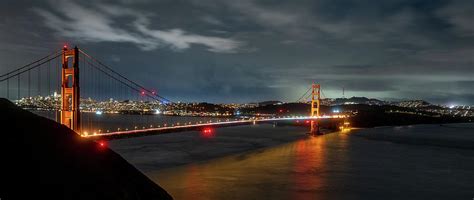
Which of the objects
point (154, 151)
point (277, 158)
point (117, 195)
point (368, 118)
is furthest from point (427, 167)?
→ point (368, 118)

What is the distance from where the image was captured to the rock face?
452 inches

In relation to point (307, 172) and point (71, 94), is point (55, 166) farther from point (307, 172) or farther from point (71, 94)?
point (307, 172)

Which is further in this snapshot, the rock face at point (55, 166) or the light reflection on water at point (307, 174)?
the light reflection on water at point (307, 174)

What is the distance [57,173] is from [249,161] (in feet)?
90.5

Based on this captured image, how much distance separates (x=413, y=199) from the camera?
875 inches

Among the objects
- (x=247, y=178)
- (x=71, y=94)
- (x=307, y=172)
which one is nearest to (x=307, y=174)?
(x=307, y=172)

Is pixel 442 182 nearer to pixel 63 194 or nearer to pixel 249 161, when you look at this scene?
pixel 249 161

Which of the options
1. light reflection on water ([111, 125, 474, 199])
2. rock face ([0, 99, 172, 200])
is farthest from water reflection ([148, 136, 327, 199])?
rock face ([0, 99, 172, 200])

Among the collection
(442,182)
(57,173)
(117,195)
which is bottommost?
(442,182)

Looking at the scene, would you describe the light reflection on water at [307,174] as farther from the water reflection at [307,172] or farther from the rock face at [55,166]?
the rock face at [55,166]

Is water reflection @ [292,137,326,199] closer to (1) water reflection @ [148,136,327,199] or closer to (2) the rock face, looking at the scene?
(1) water reflection @ [148,136,327,199]

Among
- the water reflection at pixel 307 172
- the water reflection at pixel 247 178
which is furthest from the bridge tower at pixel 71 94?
the water reflection at pixel 307 172

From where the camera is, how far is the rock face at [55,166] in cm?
1148

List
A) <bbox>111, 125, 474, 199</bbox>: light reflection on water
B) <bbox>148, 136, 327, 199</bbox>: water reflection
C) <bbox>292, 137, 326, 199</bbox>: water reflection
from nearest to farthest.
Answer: <bbox>148, 136, 327, 199</bbox>: water reflection → <bbox>111, 125, 474, 199</bbox>: light reflection on water → <bbox>292, 137, 326, 199</bbox>: water reflection
